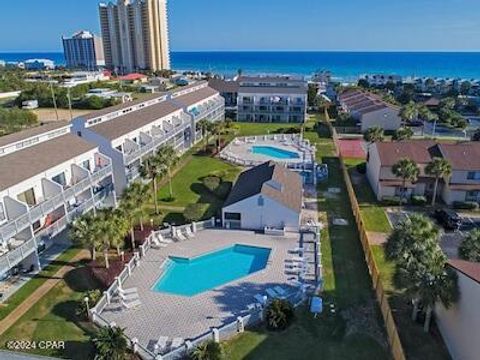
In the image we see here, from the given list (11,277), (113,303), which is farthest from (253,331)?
(11,277)

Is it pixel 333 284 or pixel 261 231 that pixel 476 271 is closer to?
pixel 333 284

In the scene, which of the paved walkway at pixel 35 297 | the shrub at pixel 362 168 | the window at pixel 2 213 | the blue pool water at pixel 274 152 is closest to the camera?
the paved walkway at pixel 35 297

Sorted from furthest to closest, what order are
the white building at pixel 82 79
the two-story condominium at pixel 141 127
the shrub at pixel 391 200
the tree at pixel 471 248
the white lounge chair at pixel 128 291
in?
the white building at pixel 82 79 < the shrub at pixel 391 200 < the two-story condominium at pixel 141 127 < the white lounge chair at pixel 128 291 < the tree at pixel 471 248

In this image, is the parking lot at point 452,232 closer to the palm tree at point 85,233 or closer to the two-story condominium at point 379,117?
the palm tree at point 85,233

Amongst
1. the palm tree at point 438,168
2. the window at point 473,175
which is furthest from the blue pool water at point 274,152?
the window at point 473,175

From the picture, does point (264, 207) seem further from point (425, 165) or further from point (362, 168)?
point (362, 168)

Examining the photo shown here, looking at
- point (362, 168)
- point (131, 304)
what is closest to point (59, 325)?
point (131, 304)
